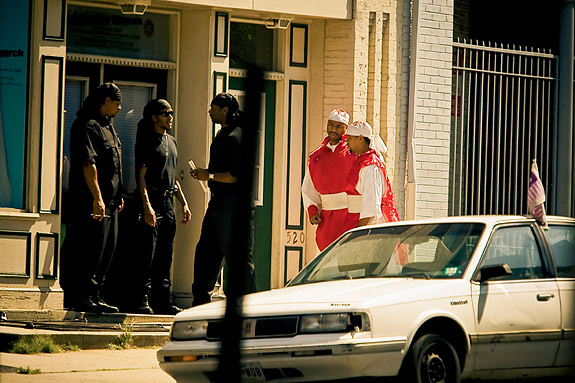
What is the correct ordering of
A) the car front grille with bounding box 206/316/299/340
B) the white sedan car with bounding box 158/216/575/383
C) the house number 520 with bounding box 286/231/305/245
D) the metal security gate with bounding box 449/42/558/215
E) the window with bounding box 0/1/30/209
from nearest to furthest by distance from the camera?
the white sedan car with bounding box 158/216/575/383, the car front grille with bounding box 206/316/299/340, the window with bounding box 0/1/30/209, the house number 520 with bounding box 286/231/305/245, the metal security gate with bounding box 449/42/558/215

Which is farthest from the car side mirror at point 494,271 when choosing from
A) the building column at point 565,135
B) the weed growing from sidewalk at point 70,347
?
the building column at point 565,135

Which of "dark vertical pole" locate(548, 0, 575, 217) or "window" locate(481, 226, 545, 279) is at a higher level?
"dark vertical pole" locate(548, 0, 575, 217)

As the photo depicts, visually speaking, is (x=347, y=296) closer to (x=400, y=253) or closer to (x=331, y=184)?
(x=400, y=253)

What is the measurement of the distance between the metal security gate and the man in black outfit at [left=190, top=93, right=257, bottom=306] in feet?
14.3

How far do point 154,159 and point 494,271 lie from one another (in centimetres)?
428

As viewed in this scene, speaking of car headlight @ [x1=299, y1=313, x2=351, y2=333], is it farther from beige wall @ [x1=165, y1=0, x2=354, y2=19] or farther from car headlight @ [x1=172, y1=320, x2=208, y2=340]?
beige wall @ [x1=165, y1=0, x2=354, y2=19]

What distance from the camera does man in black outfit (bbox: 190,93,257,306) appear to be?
31.9 feet

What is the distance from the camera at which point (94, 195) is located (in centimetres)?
973

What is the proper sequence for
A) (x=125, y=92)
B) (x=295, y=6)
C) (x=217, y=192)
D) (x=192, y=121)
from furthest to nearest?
(x=295, y=6) → (x=192, y=121) → (x=125, y=92) → (x=217, y=192)

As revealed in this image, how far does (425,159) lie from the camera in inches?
516

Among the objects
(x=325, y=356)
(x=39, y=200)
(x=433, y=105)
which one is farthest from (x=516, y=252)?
(x=433, y=105)

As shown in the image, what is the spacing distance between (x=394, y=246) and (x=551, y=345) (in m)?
1.25

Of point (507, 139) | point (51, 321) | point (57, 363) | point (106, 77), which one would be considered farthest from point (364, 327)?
point (507, 139)

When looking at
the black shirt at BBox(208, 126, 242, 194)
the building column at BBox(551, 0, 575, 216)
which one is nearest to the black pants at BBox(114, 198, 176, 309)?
the black shirt at BBox(208, 126, 242, 194)
